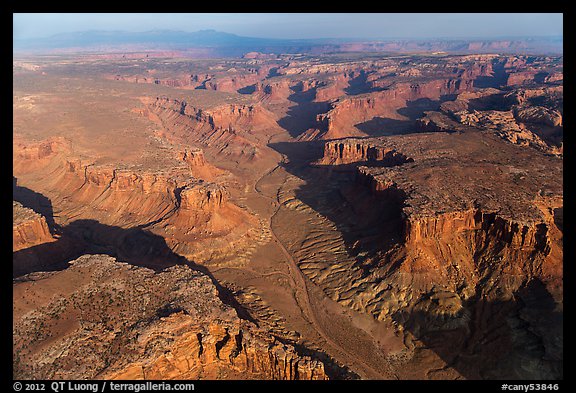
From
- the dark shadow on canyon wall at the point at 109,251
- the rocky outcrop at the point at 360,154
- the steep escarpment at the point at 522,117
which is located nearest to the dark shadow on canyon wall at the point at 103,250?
the dark shadow on canyon wall at the point at 109,251

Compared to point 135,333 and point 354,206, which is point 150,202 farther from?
point 135,333

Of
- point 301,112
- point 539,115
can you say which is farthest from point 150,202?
point 301,112

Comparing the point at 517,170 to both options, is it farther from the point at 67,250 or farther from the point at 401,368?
the point at 67,250

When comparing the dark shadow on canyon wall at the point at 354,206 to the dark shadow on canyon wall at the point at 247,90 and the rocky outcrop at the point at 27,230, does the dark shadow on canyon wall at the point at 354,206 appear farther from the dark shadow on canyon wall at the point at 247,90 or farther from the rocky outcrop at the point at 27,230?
the dark shadow on canyon wall at the point at 247,90

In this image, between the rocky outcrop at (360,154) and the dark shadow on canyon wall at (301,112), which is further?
→ the dark shadow on canyon wall at (301,112)

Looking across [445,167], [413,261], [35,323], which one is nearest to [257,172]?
[445,167]

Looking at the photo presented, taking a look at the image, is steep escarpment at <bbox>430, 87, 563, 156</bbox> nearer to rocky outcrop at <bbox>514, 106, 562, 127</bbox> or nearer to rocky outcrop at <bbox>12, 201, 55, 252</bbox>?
rocky outcrop at <bbox>514, 106, 562, 127</bbox>
